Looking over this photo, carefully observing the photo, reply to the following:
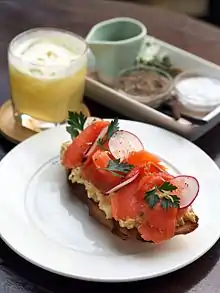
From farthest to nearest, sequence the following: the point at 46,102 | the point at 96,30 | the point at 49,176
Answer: the point at 96,30 < the point at 46,102 < the point at 49,176

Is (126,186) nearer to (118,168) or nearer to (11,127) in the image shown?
(118,168)

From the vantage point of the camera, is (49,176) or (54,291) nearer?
(54,291)

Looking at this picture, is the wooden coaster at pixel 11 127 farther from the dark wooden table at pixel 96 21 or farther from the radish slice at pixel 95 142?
the radish slice at pixel 95 142

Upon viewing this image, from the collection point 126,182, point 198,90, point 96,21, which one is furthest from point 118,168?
point 96,21

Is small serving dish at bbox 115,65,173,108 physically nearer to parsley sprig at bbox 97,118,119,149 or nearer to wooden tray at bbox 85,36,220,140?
wooden tray at bbox 85,36,220,140

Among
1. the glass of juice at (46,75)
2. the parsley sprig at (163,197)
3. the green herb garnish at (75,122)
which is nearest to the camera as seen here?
the parsley sprig at (163,197)

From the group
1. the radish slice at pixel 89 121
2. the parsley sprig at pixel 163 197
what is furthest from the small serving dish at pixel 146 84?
the parsley sprig at pixel 163 197

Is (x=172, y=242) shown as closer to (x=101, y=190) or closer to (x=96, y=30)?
(x=101, y=190)

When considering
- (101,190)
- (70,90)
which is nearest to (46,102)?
(70,90)
